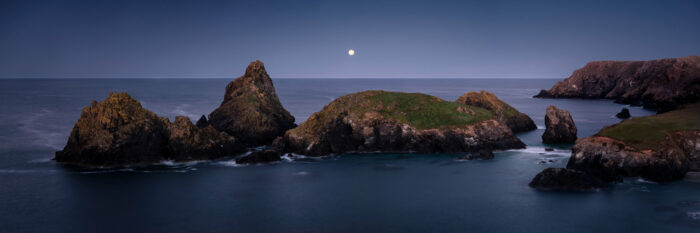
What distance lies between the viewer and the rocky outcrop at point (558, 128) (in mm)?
64625

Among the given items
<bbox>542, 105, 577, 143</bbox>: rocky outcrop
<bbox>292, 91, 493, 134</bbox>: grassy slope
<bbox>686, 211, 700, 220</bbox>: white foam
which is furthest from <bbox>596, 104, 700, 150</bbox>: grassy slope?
<bbox>292, 91, 493, 134</bbox>: grassy slope

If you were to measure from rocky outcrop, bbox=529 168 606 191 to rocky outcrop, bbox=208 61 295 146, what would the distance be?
1420 inches

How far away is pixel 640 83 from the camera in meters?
148

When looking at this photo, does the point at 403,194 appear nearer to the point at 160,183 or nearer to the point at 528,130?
the point at 160,183

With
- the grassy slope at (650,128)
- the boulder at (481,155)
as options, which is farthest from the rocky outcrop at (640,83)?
the boulder at (481,155)

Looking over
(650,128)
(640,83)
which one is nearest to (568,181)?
(650,128)

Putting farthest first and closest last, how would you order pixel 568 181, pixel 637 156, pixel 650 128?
pixel 650 128 < pixel 637 156 < pixel 568 181

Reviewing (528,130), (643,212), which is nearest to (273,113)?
(528,130)

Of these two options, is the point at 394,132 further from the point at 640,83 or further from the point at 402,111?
the point at 640,83

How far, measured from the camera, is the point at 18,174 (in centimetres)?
4988

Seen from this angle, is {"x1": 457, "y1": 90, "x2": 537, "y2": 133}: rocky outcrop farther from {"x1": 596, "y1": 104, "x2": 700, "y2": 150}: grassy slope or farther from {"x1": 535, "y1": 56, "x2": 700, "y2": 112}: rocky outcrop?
{"x1": 535, "y1": 56, "x2": 700, "y2": 112}: rocky outcrop

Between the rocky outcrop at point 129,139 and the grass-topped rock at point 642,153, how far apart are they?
3894cm

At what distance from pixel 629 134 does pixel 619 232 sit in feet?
57.7

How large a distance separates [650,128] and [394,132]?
2724cm
